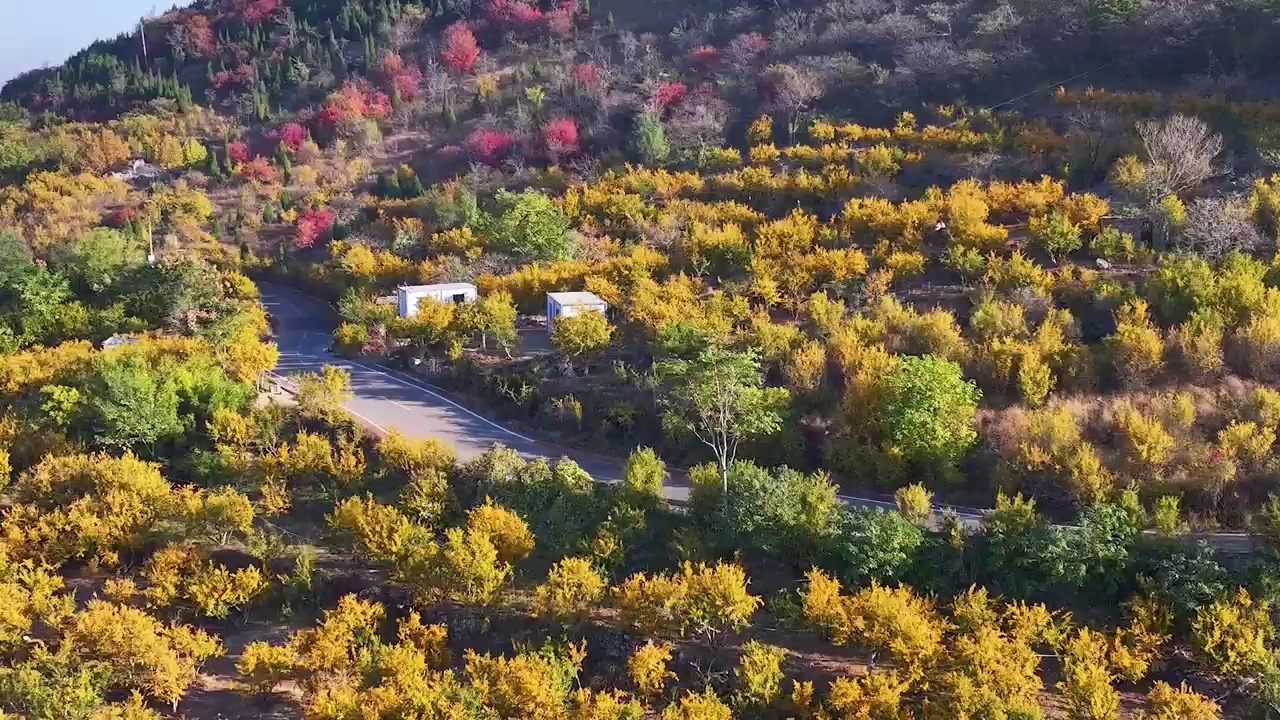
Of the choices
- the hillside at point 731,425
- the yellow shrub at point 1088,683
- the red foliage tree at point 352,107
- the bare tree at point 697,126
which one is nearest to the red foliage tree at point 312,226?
the hillside at point 731,425

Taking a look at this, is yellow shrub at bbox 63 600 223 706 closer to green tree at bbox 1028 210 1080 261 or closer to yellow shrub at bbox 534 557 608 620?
yellow shrub at bbox 534 557 608 620

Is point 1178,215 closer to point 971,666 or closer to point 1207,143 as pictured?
point 1207,143

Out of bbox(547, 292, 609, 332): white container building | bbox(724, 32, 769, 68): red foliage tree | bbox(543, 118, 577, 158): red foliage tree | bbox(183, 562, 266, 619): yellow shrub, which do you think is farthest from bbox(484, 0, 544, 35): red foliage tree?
bbox(183, 562, 266, 619): yellow shrub

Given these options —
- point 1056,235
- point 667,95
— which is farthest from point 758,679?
point 667,95

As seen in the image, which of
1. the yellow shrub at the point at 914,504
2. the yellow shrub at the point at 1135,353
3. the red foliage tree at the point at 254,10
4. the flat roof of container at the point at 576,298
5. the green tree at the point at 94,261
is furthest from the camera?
the red foliage tree at the point at 254,10

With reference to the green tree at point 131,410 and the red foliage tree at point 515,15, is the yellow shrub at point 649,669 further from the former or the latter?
the red foliage tree at point 515,15

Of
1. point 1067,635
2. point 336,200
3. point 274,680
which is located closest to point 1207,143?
point 1067,635

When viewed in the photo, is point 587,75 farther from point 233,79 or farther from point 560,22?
point 233,79
